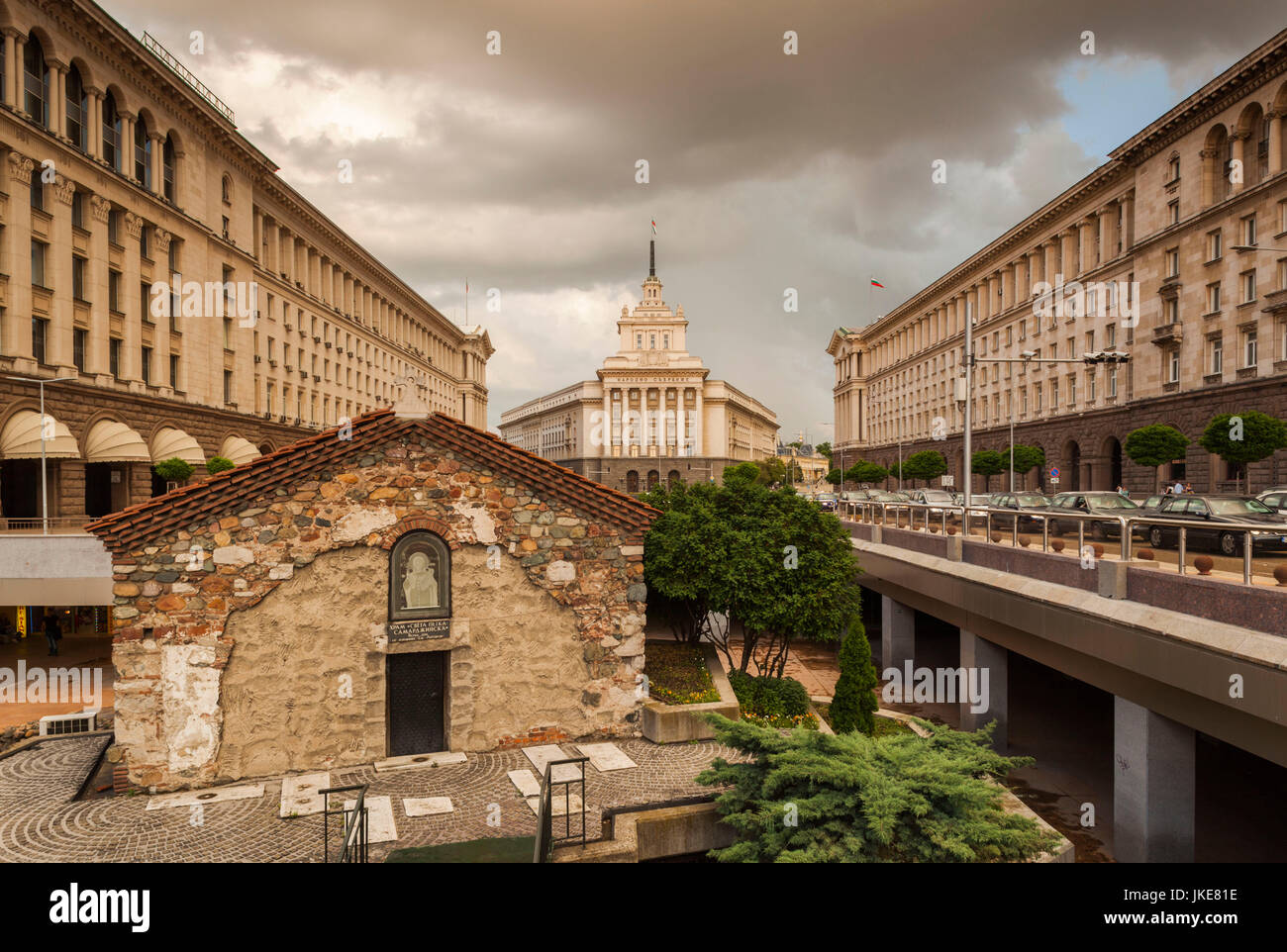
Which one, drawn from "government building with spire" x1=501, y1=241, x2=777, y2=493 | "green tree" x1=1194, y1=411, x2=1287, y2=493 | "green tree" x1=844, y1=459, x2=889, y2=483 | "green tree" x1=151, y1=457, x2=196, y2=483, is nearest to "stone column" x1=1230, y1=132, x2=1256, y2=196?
"green tree" x1=1194, y1=411, x2=1287, y2=493

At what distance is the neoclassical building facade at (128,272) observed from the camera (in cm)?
3375

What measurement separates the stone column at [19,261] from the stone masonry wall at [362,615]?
27.1m

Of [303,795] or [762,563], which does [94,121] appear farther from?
[762,563]

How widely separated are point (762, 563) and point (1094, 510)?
13.1 m

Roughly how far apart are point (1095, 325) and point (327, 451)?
6169 centimetres

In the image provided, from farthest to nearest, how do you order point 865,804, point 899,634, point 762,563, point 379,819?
point 899,634, point 762,563, point 379,819, point 865,804

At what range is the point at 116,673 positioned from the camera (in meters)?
13.5

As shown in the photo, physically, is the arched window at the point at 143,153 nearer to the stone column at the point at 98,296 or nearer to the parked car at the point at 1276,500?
the stone column at the point at 98,296

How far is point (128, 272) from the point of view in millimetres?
40656

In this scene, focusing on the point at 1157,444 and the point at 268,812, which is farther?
the point at 1157,444

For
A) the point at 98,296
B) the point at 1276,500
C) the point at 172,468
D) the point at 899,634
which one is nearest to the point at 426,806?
the point at 899,634
